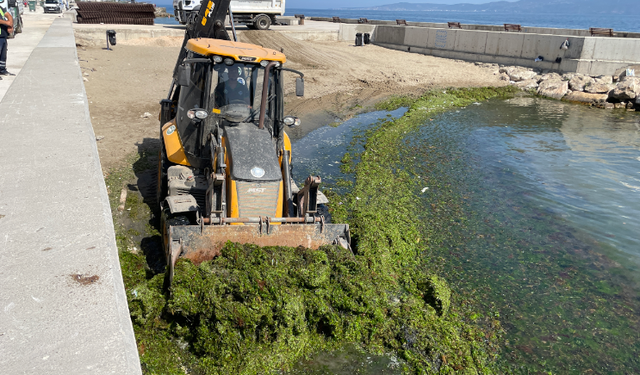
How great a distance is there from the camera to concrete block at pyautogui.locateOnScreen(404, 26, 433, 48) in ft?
93.3

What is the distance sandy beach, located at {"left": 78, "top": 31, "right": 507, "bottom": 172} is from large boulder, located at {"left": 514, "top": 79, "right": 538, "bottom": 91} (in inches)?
32.5

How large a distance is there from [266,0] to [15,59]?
16.5m

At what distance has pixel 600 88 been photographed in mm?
20844

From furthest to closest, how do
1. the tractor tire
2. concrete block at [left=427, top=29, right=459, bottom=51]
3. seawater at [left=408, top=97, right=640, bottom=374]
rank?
the tractor tire → concrete block at [left=427, top=29, right=459, bottom=51] → seawater at [left=408, top=97, right=640, bottom=374]

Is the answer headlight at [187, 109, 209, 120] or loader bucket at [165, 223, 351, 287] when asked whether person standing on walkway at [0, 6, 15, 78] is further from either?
loader bucket at [165, 223, 351, 287]

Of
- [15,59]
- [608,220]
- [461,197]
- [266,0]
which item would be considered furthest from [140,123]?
[266,0]

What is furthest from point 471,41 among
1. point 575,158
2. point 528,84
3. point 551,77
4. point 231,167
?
point 231,167

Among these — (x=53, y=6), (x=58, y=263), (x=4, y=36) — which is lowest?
(x=58, y=263)

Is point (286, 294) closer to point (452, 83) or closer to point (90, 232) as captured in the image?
point (90, 232)

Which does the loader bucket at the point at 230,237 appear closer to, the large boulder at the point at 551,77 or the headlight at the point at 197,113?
the headlight at the point at 197,113

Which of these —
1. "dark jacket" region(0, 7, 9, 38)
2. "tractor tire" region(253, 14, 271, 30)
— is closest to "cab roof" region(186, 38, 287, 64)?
"dark jacket" region(0, 7, 9, 38)

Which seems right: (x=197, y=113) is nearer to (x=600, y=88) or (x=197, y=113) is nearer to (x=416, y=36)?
(x=600, y=88)

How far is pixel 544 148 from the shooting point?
13562 mm

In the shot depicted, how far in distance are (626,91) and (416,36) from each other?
1241 centimetres
